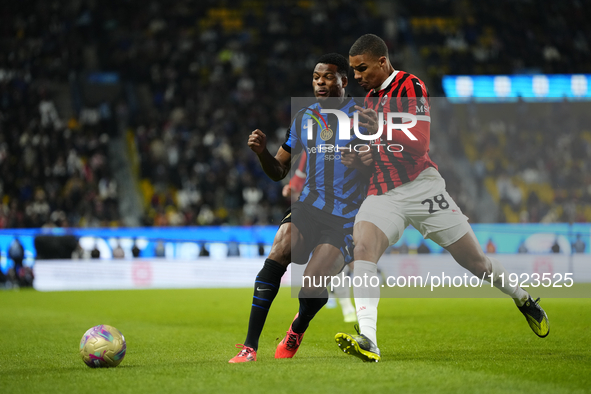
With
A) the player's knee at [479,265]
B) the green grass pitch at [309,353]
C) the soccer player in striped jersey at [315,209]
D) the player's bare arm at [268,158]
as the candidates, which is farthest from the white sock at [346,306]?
the player's knee at [479,265]

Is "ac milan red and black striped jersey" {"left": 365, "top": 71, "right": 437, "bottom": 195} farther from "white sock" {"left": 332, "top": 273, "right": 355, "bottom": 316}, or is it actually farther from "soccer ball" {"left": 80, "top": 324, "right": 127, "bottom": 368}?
"white sock" {"left": 332, "top": 273, "right": 355, "bottom": 316}

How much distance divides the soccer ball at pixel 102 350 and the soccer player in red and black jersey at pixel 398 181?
1.83 metres

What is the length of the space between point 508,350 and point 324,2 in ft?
77.2

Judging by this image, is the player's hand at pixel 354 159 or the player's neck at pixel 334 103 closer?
the player's hand at pixel 354 159

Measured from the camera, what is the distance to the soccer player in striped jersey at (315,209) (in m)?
5.57

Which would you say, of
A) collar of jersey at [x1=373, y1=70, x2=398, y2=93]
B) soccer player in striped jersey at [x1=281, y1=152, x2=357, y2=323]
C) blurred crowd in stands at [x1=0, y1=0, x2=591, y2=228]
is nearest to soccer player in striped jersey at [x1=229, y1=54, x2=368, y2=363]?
collar of jersey at [x1=373, y1=70, x2=398, y2=93]

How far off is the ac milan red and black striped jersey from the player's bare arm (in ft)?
2.50

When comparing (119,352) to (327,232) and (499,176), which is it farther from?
(499,176)

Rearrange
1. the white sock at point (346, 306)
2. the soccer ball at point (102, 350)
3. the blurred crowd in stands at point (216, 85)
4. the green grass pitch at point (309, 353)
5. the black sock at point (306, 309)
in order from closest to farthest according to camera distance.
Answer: the green grass pitch at point (309, 353) → the soccer ball at point (102, 350) → the black sock at point (306, 309) → the white sock at point (346, 306) → the blurred crowd in stands at point (216, 85)

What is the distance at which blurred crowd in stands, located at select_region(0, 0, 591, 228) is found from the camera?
19.9m

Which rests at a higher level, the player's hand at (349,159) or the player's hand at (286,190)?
the player's hand at (349,159)

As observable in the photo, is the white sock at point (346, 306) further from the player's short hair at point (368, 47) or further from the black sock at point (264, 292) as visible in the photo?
the player's short hair at point (368, 47)

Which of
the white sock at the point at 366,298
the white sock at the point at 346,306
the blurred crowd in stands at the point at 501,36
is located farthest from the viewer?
the blurred crowd in stands at the point at 501,36

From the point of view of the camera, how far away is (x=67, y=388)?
4340 millimetres
